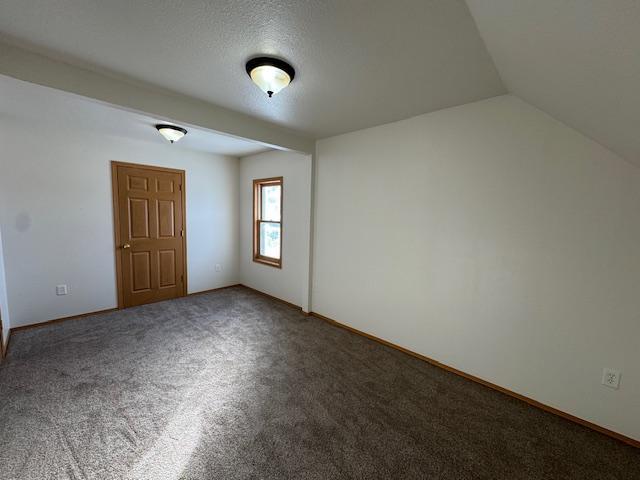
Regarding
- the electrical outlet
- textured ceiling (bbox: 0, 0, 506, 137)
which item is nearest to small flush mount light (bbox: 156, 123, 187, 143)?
textured ceiling (bbox: 0, 0, 506, 137)

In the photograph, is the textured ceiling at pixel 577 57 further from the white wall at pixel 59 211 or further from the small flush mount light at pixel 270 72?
the white wall at pixel 59 211

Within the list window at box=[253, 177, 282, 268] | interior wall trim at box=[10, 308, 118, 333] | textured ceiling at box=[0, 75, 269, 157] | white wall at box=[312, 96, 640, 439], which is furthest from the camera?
window at box=[253, 177, 282, 268]

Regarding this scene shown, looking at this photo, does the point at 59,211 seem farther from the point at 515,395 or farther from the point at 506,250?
the point at 515,395

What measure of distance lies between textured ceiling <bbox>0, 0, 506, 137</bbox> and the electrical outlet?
2.13 metres

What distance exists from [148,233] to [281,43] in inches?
140

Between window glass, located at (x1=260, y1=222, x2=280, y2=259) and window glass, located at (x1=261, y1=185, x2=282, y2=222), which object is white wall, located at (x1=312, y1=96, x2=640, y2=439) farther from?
window glass, located at (x1=260, y1=222, x2=280, y2=259)

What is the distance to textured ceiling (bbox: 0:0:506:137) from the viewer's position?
4.23ft

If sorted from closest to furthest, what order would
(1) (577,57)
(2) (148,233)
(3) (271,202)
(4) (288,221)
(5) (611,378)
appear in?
1. (1) (577,57)
2. (5) (611,378)
3. (2) (148,233)
4. (4) (288,221)
5. (3) (271,202)

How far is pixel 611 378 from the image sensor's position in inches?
71.3

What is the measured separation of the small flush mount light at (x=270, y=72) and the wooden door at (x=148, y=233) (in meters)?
2.98

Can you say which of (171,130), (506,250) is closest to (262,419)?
(506,250)

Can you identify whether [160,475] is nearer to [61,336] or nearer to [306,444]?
[306,444]

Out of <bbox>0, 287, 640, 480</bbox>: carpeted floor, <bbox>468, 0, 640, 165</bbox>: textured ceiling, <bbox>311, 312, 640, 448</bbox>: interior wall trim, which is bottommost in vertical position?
<bbox>0, 287, 640, 480</bbox>: carpeted floor

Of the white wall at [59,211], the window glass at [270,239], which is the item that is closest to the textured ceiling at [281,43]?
the white wall at [59,211]
